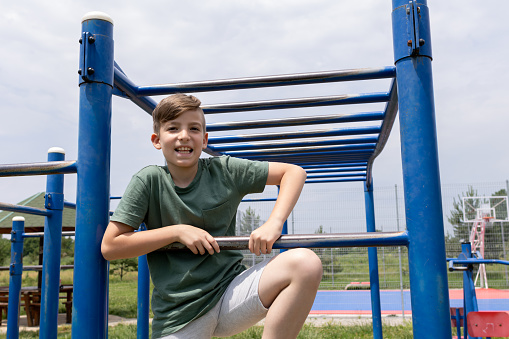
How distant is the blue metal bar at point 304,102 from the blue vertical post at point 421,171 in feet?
0.98

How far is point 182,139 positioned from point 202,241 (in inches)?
14.5

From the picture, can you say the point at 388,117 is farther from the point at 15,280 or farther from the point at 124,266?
the point at 124,266

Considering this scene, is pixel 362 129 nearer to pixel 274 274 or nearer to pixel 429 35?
pixel 429 35

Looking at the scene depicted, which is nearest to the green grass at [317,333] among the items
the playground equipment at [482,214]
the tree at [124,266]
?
the playground equipment at [482,214]

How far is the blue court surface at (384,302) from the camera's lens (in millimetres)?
8070

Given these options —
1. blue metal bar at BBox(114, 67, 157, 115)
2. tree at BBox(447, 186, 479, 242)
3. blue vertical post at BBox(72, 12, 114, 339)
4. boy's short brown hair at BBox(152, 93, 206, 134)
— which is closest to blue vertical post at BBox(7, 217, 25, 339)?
blue metal bar at BBox(114, 67, 157, 115)

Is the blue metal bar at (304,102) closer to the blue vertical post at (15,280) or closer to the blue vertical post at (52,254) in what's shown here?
the blue vertical post at (52,254)

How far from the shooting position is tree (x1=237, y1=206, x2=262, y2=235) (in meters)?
8.98

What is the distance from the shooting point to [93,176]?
1185 millimetres

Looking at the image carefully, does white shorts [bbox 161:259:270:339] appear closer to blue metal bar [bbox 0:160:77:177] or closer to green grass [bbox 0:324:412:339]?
blue metal bar [bbox 0:160:77:177]

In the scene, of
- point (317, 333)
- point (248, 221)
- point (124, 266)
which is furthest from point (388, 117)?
point (124, 266)

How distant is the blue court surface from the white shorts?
687 centimetres

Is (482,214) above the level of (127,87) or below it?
below

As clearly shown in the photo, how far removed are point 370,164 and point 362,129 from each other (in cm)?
122
